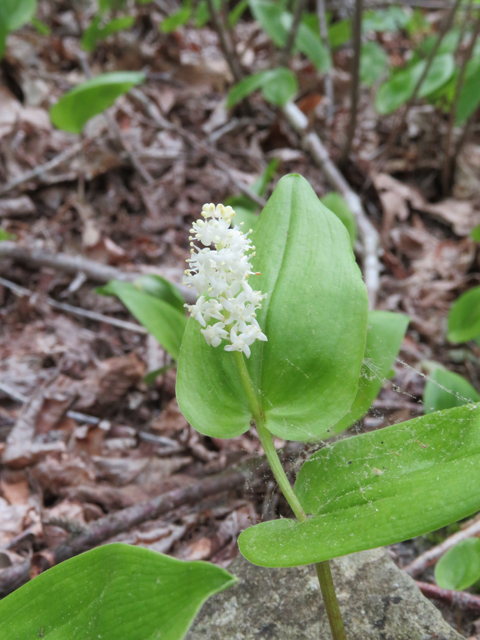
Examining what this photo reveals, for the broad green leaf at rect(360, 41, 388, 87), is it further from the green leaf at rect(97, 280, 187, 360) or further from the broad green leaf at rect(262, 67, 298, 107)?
the green leaf at rect(97, 280, 187, 360)

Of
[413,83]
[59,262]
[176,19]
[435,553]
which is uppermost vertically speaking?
[176,19]

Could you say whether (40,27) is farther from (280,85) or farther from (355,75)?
(355,75)

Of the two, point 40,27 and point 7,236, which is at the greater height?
point 40,27

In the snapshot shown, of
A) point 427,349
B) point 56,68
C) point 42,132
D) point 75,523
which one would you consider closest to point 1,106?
point 42,132

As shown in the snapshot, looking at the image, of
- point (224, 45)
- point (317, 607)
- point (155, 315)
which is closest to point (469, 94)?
point (224, 45)

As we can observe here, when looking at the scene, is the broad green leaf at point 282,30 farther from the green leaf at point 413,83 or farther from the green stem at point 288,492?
the green stem at point 288,492

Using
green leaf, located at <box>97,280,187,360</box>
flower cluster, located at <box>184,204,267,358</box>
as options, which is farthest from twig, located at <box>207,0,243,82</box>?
flower cluster, located at <box>184,204,267,358</box>
